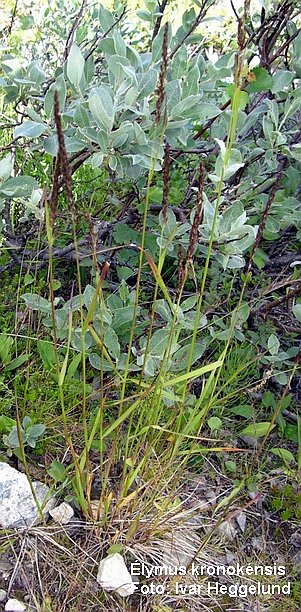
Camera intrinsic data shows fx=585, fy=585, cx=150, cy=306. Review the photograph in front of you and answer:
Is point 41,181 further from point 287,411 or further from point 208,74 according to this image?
point 287,411

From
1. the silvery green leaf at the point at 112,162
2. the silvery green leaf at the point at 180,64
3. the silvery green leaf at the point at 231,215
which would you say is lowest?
the silvery green leaf at the point at 231,215

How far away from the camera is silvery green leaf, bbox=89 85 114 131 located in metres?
1.54

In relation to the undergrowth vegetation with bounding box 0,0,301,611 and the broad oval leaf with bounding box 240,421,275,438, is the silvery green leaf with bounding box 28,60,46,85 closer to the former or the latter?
the undergrowth vegetation with bounding box 0,0,301,611

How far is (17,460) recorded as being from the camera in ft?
5.85

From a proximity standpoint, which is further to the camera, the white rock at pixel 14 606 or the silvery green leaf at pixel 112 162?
the silvery green leaf at pixel 112 162

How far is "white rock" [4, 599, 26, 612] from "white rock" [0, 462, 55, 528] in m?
0.20

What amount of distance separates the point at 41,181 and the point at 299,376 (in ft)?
4.29

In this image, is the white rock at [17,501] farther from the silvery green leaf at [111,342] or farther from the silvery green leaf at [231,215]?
the silvery green leaf at [231,215]

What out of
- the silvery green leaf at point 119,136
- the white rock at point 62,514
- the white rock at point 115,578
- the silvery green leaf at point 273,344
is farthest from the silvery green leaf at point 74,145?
the white rock at point 115,578

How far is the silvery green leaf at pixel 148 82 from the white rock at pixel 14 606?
1409mm

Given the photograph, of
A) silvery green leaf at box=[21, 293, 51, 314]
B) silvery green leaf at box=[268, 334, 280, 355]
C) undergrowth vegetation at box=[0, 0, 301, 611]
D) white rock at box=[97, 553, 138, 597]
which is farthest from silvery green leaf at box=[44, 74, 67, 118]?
white rock at box=[97, 553, 138, 597]

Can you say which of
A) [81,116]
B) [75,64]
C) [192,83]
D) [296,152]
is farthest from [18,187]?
[296,152]

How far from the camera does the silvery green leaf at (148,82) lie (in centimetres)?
169

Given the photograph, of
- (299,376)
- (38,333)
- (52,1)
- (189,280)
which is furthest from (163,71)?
(52,1)
